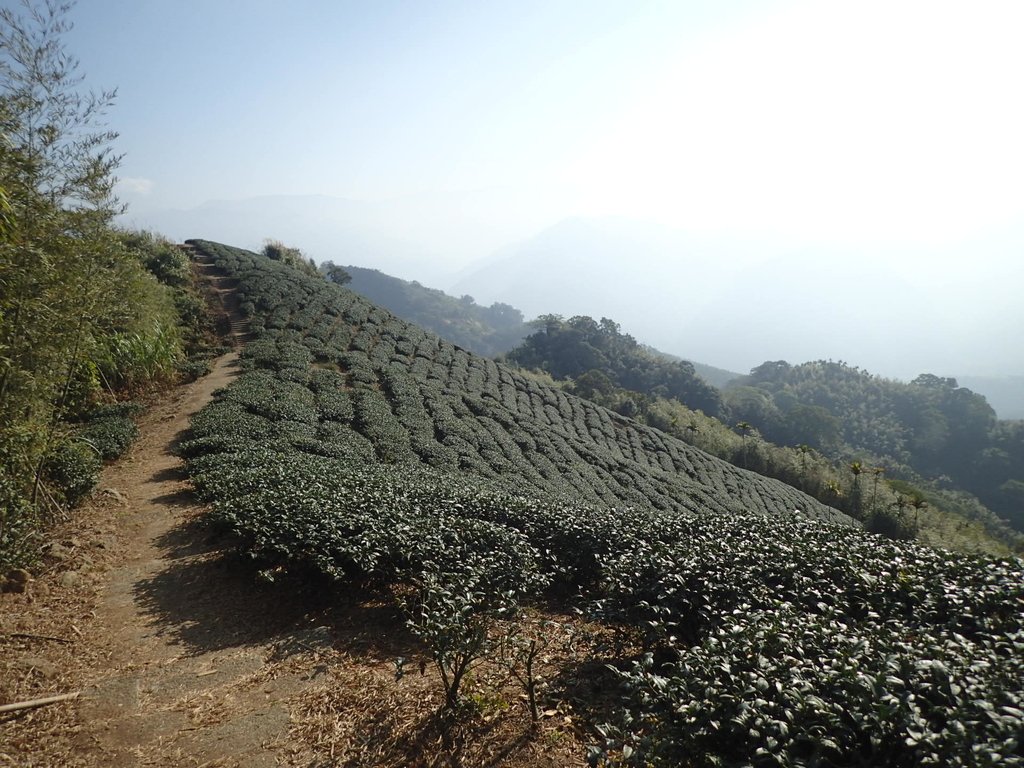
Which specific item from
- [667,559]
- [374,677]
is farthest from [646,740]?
[374,677]

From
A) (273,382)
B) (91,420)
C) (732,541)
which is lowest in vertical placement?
(91,420)

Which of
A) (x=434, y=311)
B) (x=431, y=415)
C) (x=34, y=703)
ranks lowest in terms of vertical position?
(x=34, y=703)

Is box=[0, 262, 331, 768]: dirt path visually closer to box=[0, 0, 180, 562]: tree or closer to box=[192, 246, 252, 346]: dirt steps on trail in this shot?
box=[0, 0, 180, 562]: tree

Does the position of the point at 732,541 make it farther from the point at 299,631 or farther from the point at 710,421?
the point at 710,421

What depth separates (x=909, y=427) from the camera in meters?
79.2

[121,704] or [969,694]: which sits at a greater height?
[969,694]

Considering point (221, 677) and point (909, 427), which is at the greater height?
point (909, 427)

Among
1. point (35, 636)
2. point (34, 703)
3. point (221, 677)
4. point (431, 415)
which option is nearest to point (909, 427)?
point (431, 415)

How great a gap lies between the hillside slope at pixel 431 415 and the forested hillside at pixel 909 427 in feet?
128

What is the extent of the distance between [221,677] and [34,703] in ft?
4.22

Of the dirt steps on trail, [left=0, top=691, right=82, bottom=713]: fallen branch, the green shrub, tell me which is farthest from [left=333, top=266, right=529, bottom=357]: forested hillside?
[left=0, top=691, right=82, bottom=713]: fallen branch

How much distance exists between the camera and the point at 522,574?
4973mm

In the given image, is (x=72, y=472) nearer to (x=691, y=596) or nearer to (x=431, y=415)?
(x=691, y=596)

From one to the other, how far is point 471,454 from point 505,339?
14106cm
